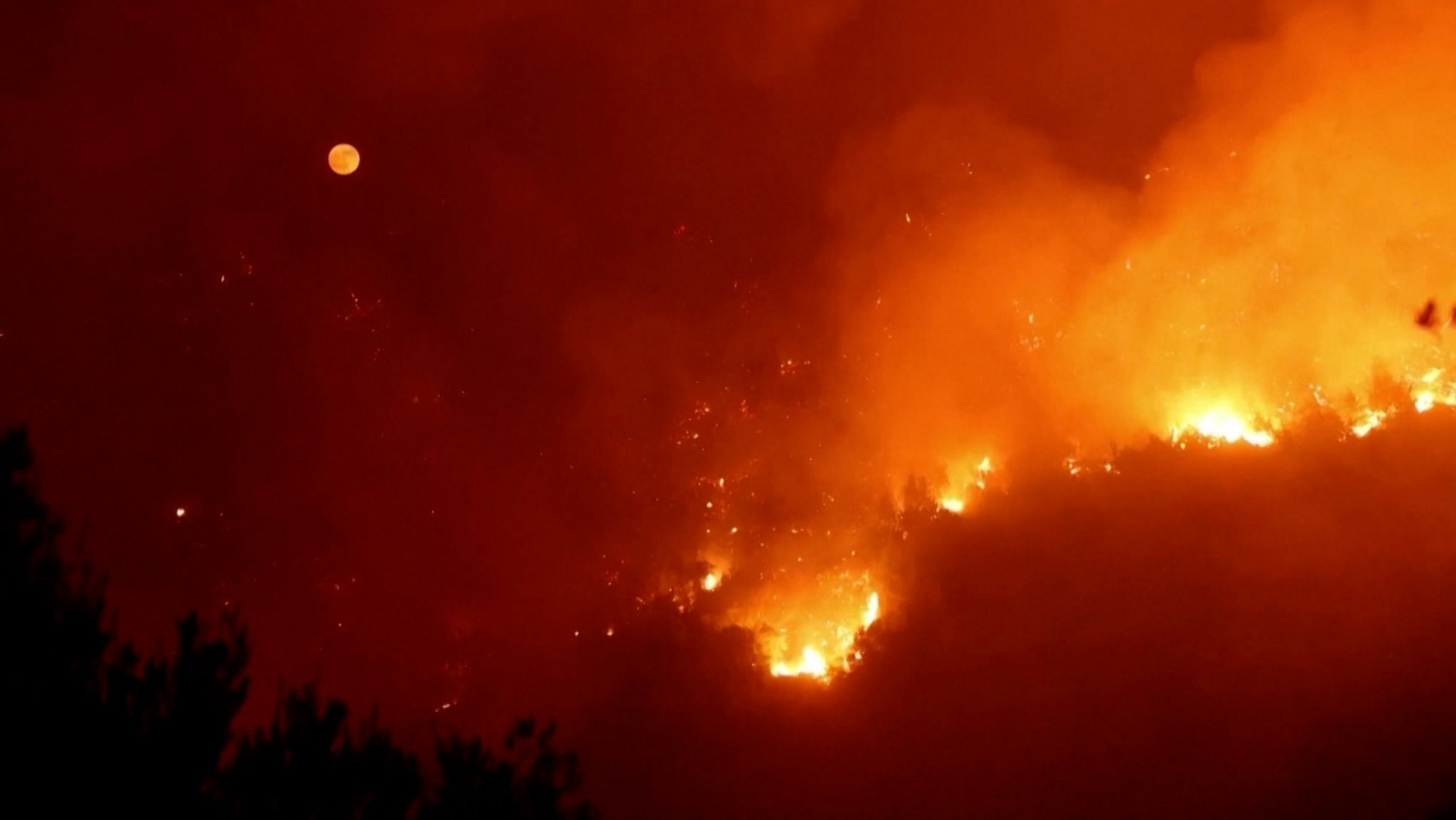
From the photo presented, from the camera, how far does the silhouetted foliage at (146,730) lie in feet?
18.9

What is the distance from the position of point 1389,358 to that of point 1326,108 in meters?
4.56

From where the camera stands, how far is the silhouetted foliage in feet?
18.9

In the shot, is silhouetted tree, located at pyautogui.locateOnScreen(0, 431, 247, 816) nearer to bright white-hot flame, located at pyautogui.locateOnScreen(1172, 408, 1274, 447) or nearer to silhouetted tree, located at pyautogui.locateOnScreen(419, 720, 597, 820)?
silhouetted tree, located at pyautogui.locateOnScreen(419, 720, 597, 820)

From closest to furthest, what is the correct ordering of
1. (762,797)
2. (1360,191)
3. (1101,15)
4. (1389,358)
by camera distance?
(762,797), (1389,358), (1360,191), (1101,15)

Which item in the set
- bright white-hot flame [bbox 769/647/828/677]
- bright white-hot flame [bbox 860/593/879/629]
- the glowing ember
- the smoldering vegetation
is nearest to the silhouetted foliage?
the smoldering vegetation

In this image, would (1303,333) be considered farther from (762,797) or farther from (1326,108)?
(762,797)

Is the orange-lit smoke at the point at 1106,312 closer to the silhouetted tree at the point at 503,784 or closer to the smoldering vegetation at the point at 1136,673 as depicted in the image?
the smoldering vegetation at the point at 1136,673

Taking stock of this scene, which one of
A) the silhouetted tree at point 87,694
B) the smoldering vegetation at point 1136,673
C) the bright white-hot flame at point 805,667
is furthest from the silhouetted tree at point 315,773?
the bright white-hot flame at point 805,667

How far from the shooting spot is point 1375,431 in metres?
13.0

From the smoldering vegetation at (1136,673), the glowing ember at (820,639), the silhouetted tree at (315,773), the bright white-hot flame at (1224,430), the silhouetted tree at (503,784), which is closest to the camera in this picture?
the silhouetted tree at (315,773)

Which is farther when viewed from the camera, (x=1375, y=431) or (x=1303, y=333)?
(x=1303, y=333)

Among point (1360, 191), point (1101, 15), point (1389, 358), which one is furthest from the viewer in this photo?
point (1101, 15)

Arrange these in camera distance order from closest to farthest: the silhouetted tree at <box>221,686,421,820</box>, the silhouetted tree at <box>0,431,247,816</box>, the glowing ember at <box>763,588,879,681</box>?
1. the silhouetted tree at <box>0,431,247,816</box>
2. the silhouetted tree at <box>221,686,421,820</box>
3. the glowing ember at <box>763,588,879,681</box>

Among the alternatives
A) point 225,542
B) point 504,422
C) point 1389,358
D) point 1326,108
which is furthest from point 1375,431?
point 225,542
